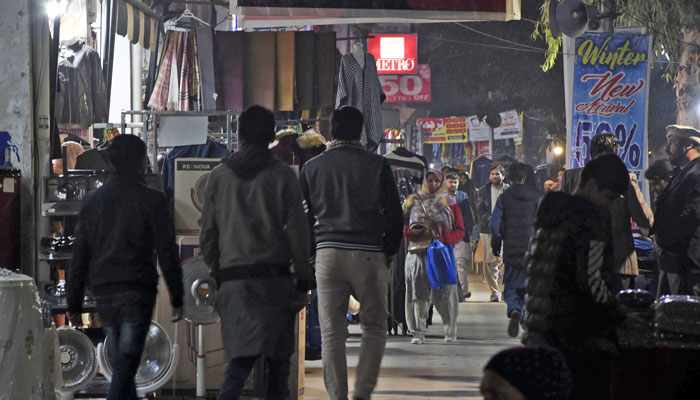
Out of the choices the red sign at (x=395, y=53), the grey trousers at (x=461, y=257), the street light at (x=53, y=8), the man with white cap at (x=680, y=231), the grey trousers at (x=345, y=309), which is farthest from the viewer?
the red sign at (x=395, y=53)

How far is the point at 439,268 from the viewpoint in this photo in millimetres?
13047

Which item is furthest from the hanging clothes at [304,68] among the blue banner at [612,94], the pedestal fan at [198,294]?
the blue banner at [612,94]

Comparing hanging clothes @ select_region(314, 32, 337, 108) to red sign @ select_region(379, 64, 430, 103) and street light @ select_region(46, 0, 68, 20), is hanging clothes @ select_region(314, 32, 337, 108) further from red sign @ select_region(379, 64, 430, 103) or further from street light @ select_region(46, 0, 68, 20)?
red sign @ select_region(379, 64, 430, 103)

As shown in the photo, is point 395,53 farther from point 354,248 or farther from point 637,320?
point 637,320

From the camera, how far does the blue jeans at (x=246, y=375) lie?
6.08m

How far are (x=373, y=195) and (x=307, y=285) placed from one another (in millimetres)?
1229

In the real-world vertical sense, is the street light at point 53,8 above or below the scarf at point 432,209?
above

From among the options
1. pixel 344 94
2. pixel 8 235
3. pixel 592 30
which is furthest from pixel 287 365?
pixel 592 30

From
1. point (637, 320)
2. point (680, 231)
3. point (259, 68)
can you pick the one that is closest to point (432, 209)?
point (259, 68)

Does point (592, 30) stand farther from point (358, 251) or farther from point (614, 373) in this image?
point (614, 373)

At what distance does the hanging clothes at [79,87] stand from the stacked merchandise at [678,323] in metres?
8.28

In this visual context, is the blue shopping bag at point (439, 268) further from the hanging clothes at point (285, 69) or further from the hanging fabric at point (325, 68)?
the hanging clothes at point (285, 69)

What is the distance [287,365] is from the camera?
251 inches

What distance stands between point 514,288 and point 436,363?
1945mm
